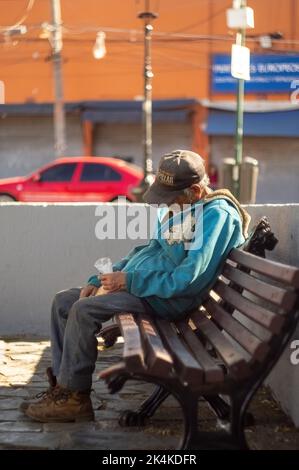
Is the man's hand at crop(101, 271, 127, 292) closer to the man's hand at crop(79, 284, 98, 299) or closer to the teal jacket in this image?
the teal jacket

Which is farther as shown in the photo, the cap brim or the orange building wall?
the orange building wall

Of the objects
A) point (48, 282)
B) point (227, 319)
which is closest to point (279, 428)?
point (227, 319)

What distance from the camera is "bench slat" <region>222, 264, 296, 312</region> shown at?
288 cm

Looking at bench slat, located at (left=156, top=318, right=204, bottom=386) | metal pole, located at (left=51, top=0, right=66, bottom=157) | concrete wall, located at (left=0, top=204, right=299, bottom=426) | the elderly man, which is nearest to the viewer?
bench slat, located at (left=156, top=318, right=204, bottom=386)

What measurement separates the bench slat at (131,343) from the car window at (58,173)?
623 inches

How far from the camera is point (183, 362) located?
2.95 m

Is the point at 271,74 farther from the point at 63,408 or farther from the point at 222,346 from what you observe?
the point at 222,346

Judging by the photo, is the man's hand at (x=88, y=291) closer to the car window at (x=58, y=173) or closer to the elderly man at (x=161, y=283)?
the elderly man at (x=161, y=283)

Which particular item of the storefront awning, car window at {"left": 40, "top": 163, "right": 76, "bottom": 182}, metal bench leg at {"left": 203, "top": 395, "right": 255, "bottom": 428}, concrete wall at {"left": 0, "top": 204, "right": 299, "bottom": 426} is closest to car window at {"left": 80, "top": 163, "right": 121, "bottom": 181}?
car window at {"left": 40, "top": 163, "right": 76, "bottom": 182}

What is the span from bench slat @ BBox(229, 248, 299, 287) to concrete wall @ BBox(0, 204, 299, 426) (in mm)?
2176

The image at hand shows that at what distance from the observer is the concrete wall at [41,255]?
18.9 ft

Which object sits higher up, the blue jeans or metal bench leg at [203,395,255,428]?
the blue jeans

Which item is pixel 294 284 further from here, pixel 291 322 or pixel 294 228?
pixel 294 228

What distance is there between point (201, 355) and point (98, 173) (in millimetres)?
16187
